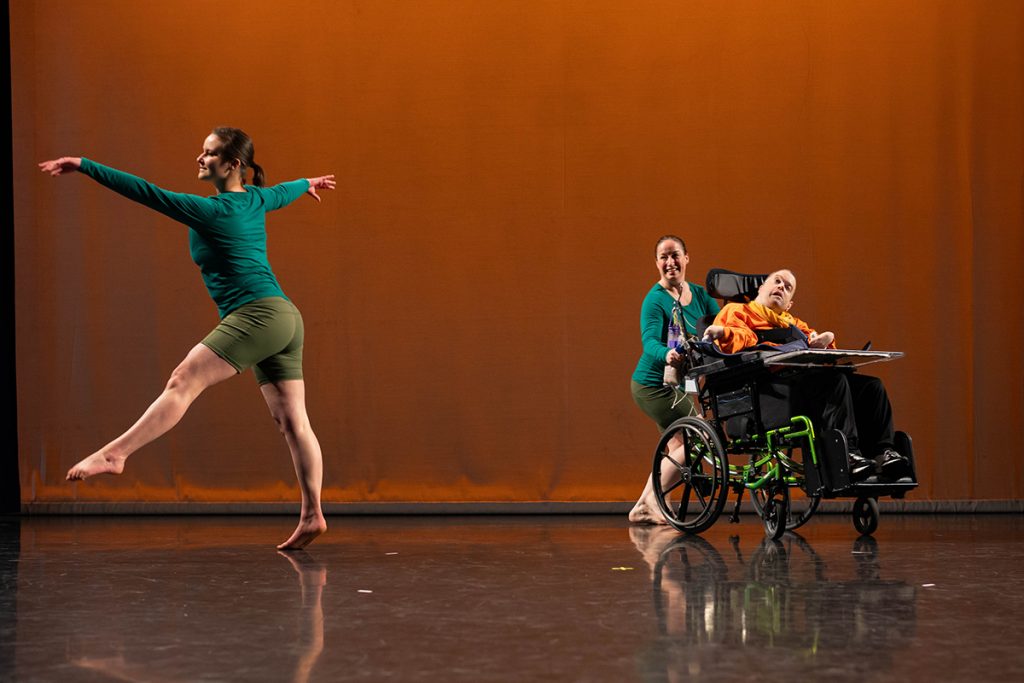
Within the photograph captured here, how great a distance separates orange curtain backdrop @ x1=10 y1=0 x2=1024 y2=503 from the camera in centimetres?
544

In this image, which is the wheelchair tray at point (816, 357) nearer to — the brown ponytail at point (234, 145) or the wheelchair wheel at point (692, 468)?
the wheelchair wheel at point (692, 468)

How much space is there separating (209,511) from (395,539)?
1.53 metres

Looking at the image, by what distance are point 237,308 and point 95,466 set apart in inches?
23.9

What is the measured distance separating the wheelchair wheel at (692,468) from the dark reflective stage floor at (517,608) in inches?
4.2

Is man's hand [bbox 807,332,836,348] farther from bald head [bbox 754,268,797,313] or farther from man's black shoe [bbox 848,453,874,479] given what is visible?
man's black shoe [bbox 848,453,874,479]

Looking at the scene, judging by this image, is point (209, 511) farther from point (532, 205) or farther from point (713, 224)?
point (713, 224)

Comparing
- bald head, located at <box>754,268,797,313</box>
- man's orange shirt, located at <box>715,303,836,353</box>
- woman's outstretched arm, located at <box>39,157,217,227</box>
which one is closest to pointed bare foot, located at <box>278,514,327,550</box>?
woman's outstretched arm, located at <box>39,157,217,227</box>

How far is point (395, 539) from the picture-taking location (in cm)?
425

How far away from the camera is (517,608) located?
2574 mm

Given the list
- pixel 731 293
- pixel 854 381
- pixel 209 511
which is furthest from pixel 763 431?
pixel 209 511

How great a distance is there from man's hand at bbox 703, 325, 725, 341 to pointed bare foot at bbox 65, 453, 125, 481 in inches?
73.7

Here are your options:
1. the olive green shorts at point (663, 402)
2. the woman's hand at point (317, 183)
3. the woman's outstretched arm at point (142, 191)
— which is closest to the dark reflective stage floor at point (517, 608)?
the olive green shorts at point (663, 402)

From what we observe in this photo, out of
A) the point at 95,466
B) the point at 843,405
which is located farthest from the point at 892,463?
the point at 95,466

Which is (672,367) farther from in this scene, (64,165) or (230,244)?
(64,165)
